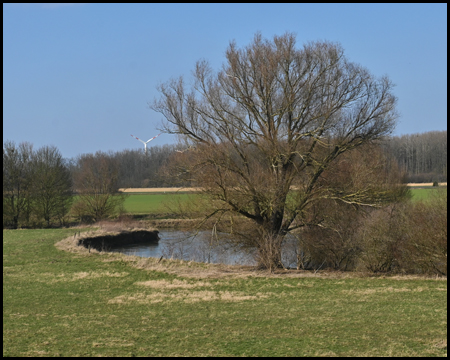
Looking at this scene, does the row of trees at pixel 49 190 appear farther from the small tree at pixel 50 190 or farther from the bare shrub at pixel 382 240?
the bare shrub at pixel 382 240

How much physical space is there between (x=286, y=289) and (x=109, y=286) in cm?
617

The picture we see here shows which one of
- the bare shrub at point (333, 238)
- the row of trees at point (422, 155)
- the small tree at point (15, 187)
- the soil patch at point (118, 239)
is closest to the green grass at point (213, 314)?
the bare shrub at point (333, 238)

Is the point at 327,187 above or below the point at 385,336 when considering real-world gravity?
above

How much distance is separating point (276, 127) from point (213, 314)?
36.2 feet

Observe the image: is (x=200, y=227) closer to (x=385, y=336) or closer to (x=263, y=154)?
(x=263, y=154)

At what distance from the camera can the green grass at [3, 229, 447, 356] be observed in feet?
29.6

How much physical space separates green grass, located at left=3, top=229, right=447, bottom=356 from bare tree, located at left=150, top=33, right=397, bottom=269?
4.06m

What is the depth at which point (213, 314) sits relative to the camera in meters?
12.5

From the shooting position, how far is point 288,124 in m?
21.9

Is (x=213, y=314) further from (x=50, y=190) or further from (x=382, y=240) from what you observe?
(x=50, y=190)

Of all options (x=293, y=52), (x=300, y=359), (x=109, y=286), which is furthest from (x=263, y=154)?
(x=300, y=359)

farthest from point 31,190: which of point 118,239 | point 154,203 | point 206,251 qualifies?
point 206,251

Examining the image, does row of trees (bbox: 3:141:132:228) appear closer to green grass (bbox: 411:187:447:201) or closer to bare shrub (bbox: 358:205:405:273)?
green grass (bbox: 411:187:447:201)

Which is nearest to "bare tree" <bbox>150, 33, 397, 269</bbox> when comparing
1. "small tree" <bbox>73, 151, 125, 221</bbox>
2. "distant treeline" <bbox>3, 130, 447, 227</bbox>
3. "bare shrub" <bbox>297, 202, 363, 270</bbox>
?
"bare shrub" <bbox>297, 202, 363, 270</bbox>
